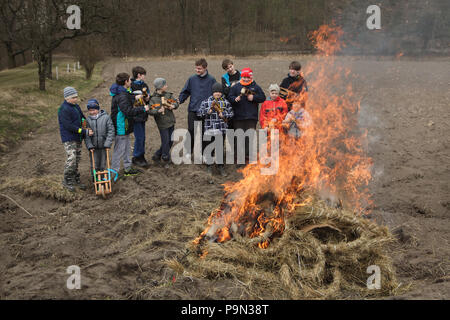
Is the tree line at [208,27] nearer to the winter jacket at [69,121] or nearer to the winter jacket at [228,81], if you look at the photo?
the winter jacket at [228,81]

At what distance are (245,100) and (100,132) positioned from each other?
310 cm

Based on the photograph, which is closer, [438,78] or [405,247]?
[405,247]

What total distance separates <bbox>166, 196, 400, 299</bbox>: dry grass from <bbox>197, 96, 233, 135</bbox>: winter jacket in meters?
3.04

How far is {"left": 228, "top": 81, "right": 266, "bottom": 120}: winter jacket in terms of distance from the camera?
7336 mm

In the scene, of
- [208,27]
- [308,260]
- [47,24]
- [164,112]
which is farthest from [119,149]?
[208,27]

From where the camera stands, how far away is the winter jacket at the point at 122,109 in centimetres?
687

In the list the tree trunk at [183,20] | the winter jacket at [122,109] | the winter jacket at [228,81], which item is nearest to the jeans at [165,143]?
the winter jacket at [122,109]

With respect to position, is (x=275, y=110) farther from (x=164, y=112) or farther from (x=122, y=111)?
(x=122, y=111)

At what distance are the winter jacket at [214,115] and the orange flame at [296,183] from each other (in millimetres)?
1250
